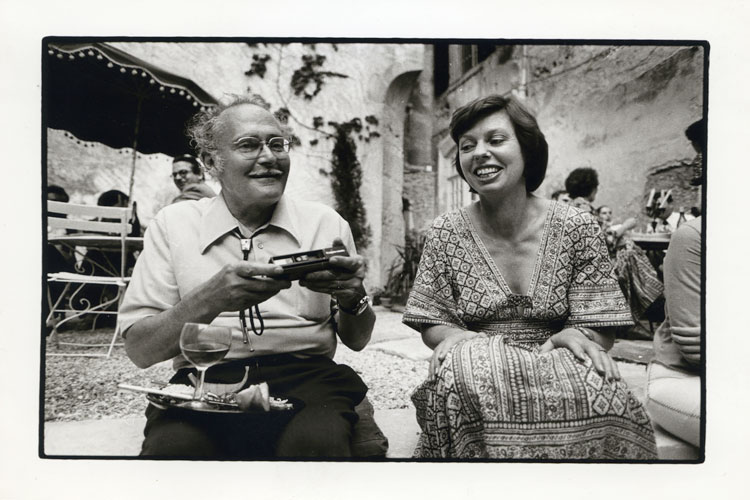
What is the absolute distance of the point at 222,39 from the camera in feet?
7.35

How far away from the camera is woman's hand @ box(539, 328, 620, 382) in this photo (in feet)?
6.31

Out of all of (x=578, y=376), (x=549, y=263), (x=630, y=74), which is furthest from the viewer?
(x=630, y=74)

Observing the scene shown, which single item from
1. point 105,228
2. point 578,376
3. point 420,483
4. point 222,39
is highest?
point 222,39

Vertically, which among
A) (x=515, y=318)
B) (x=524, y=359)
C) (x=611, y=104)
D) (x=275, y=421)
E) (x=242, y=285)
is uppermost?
(x=611, y=104)

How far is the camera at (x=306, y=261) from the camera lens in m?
1.99

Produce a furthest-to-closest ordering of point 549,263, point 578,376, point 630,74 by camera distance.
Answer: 1. point 630,74
2. point 549,263
3. point 578,376

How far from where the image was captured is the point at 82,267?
228 cm

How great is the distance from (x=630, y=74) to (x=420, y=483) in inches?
65.3

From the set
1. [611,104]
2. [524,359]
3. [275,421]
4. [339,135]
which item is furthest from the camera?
[339,135]

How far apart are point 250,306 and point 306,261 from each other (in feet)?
0.82

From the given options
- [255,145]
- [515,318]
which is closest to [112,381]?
[255,145]

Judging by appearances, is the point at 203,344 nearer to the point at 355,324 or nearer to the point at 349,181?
the point at 355,324

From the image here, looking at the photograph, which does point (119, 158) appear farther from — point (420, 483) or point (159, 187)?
point (420, 483)
